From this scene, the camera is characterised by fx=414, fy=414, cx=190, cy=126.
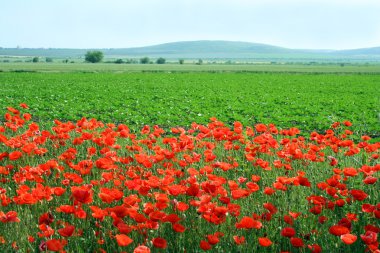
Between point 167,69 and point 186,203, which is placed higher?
point 186,203

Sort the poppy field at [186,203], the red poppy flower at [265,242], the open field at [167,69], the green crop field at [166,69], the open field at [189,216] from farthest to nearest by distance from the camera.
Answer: the open field at [167,69] → the green crop field at [166,69] → the poppy field at [186,203] → the open field at [189,216] → the red poppy flower at [265,242]

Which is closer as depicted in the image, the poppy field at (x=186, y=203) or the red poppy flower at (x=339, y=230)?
the red poppy flower at (x=339, y=230)

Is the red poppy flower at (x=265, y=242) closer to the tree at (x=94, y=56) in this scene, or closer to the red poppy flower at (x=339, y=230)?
the red poppy flower at (x=339, y=230)

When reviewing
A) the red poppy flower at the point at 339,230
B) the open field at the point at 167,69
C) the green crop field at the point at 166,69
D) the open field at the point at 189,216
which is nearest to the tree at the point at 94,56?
the green crop field at the point at 166,69

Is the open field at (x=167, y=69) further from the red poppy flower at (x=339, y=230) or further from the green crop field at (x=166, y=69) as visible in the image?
the red poppy flower at (x=339, y=230)

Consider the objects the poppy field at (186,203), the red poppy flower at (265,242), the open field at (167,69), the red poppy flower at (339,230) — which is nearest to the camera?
the red poppy flower at (265,242)

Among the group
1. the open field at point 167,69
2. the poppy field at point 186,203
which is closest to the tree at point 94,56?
the open field at point 167,69

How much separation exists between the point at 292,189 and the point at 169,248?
1958 millimetres

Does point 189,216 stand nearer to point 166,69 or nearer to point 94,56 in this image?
point 166,69

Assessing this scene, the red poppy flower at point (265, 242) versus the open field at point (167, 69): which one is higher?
the red poppy flower at point (265, 242)

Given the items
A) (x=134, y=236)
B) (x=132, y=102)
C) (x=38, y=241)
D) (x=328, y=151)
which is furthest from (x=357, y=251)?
(x=132, y=102)

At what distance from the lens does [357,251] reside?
351 cm

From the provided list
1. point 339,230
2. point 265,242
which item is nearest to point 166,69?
point 339,230

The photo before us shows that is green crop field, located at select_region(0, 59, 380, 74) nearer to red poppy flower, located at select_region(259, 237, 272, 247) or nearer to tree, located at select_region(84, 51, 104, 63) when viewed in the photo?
tree, located at select_region(84, 51, 104, 63)
